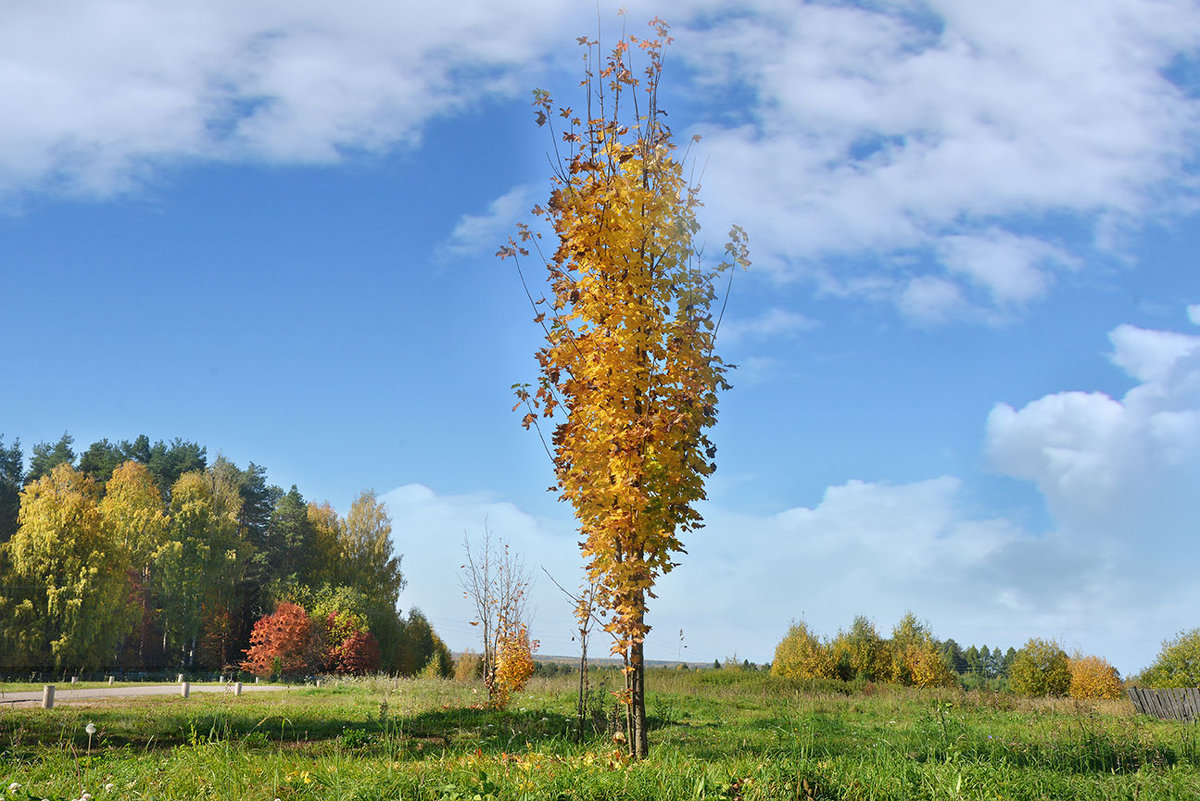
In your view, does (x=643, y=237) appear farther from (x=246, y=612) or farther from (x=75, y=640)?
(x=246, y=612)

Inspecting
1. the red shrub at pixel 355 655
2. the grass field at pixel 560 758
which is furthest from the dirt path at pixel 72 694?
the red shrub at pixel 355 655

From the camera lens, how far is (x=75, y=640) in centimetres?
3111

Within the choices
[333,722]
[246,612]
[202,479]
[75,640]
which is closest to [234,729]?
[333,722]

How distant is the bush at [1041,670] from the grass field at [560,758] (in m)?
19.5

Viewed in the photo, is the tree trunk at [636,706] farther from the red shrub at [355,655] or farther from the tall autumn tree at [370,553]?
the tall autumn tree at [370,553]

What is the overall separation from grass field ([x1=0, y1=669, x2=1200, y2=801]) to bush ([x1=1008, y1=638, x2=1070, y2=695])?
64.0 feet

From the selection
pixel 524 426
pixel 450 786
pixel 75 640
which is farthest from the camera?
pixel 75 640

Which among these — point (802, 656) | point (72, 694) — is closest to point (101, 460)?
point (72, 694)

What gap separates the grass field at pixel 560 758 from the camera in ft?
16.5

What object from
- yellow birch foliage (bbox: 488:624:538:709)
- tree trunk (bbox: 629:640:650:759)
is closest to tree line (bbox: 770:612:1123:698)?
yellow birch foliage (bbox: 488:624:538:709)

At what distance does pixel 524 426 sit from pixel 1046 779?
5446 mm

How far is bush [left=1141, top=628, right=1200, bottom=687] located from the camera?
27.9 m

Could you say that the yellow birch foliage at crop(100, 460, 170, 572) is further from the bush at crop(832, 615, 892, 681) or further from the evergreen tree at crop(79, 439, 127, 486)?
the bush at crop(832, 615, 892, 681)

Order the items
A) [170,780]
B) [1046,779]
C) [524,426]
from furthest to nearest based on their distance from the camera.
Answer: [524,426] < [1046,779] < [170,780]
